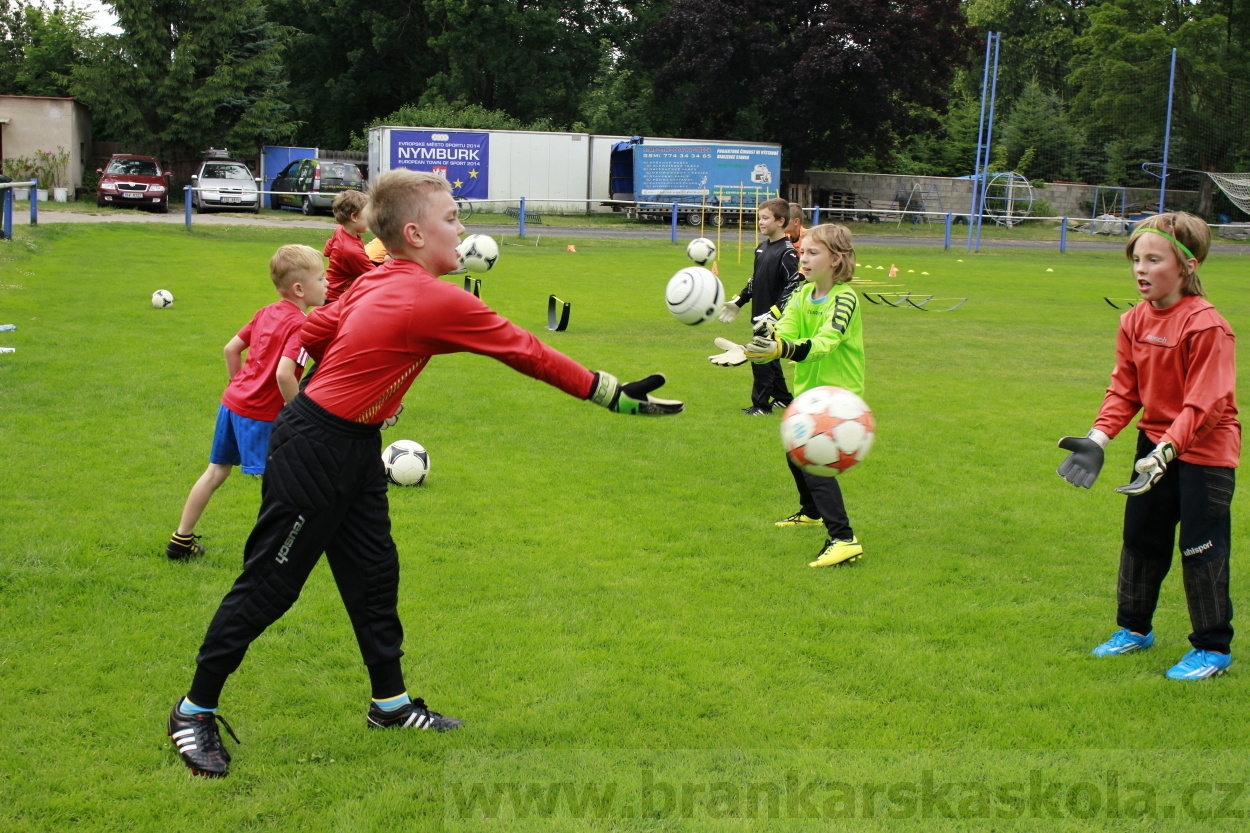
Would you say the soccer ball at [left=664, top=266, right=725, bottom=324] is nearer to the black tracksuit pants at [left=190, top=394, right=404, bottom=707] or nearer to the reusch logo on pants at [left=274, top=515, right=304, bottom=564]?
the black tracksuit pants at [left=190, top=394, right=404, bottom=707]

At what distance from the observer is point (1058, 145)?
50.5 m

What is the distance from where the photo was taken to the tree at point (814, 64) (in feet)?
A: 135

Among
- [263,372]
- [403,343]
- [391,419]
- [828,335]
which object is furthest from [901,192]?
[403,343]

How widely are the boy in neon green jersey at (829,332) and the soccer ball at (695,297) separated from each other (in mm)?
2069

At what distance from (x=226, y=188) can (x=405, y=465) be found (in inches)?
1121

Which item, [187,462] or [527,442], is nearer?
[187,462]

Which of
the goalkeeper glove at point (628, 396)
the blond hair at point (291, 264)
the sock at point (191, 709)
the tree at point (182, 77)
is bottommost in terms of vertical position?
the sock at point (191, 709)

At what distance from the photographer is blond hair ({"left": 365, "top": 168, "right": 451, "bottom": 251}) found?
3.69 m

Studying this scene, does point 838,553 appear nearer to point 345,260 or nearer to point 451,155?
point 345,260

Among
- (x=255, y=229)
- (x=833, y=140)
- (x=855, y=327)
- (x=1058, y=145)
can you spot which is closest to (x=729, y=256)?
(x=255, y=229)

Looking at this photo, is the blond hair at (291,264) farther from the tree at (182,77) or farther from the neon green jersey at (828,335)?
the tree at (182,77)

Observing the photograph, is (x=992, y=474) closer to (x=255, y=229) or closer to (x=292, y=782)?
(x=292, y=782)

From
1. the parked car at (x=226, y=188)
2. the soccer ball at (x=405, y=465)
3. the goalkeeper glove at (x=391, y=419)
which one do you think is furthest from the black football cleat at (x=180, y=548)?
the parked car at (x=226, y=188)

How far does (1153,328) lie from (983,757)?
6.59 feet
